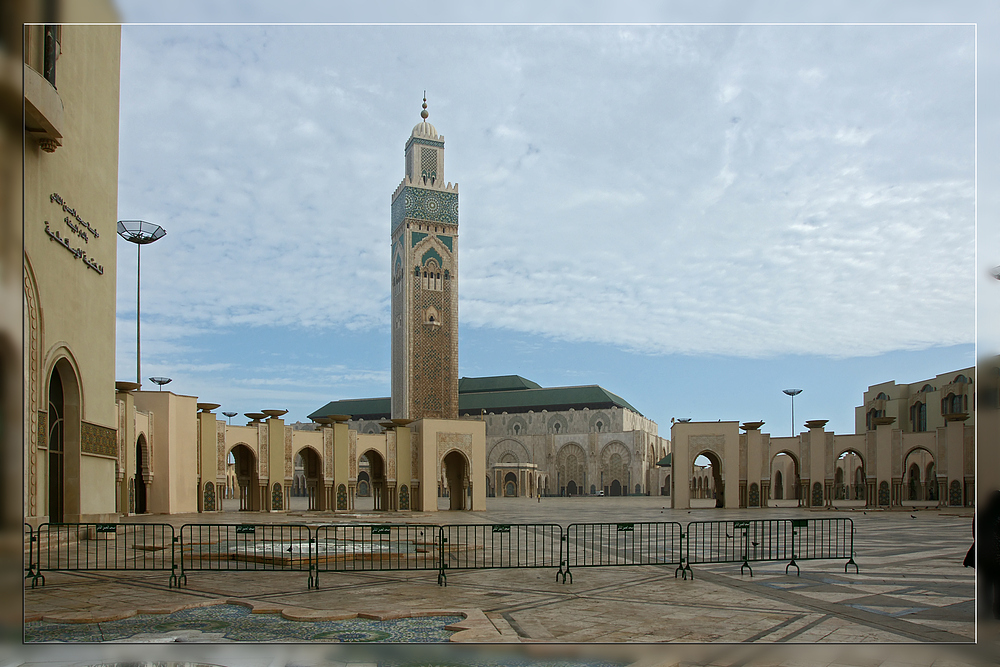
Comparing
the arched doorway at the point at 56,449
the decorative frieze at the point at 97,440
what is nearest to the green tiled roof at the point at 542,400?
the decorative frieze at the point at 97,440

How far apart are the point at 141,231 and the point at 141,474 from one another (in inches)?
282

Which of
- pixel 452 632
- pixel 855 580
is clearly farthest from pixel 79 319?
pixel 855 580

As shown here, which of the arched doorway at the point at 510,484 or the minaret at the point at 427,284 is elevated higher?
the minaret at the point at 427,284

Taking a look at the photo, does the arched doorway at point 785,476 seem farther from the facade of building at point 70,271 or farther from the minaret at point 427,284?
the facade of building at point 70,271

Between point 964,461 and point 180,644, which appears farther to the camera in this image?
point 964,461

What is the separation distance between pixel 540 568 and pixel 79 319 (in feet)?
21.9

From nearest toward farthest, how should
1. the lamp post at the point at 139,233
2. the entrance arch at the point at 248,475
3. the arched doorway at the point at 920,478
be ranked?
the lamp post at the point at 139,233, the entrance arch at the point at 248,475, the arched doorway at the point at 920,478

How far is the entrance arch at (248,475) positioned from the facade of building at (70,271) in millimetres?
11950

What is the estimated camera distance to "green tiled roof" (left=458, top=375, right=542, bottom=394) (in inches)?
2664

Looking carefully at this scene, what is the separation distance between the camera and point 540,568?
8805mm

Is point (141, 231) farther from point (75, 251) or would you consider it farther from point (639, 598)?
point (639, 598)

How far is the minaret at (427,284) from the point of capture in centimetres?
4831

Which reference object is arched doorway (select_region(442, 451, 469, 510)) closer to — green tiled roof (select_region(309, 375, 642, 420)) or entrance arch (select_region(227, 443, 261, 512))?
entrance arch (select_region(227, 443, 261, 512))

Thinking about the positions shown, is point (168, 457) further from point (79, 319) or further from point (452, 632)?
point (452, 632)
